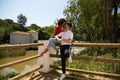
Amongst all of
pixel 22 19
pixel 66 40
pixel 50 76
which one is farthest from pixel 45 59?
pixel 22 19

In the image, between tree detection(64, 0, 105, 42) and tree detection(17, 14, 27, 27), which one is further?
tree detection(17, 14, 27, 27)

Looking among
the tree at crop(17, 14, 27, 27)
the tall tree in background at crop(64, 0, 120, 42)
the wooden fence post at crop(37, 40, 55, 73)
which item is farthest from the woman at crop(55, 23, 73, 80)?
the tree at crop(17, 14, 27, 27)

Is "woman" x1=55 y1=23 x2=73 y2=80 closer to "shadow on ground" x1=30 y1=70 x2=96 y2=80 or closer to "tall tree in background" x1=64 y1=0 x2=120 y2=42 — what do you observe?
"shadow on ground" x1=30 y1=70 x2=96 y2=80

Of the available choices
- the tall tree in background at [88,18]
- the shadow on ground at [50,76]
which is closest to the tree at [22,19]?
the tall tree in background at [88,18]

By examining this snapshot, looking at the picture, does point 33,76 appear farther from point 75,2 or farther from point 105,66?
point 75,2

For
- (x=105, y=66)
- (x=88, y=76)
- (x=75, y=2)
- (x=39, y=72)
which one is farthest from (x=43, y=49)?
(x=75, y=2)

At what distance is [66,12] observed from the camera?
32312 millimetres

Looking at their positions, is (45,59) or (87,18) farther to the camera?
(87,18)

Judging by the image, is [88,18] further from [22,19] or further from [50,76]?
[22,19]

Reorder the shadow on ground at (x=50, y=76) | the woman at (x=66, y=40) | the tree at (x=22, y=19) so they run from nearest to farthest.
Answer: the woman at (x=66, y=40) < the shadow on ground at (x=50, y=76) < the tree at (x=22, y=19)

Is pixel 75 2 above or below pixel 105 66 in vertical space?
above

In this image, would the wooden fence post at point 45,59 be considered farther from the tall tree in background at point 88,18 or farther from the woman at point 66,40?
the tall tree in background at point 88,18

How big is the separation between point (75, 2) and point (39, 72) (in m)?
25.2

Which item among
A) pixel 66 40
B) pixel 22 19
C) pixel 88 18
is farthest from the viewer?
pixel 22 19
